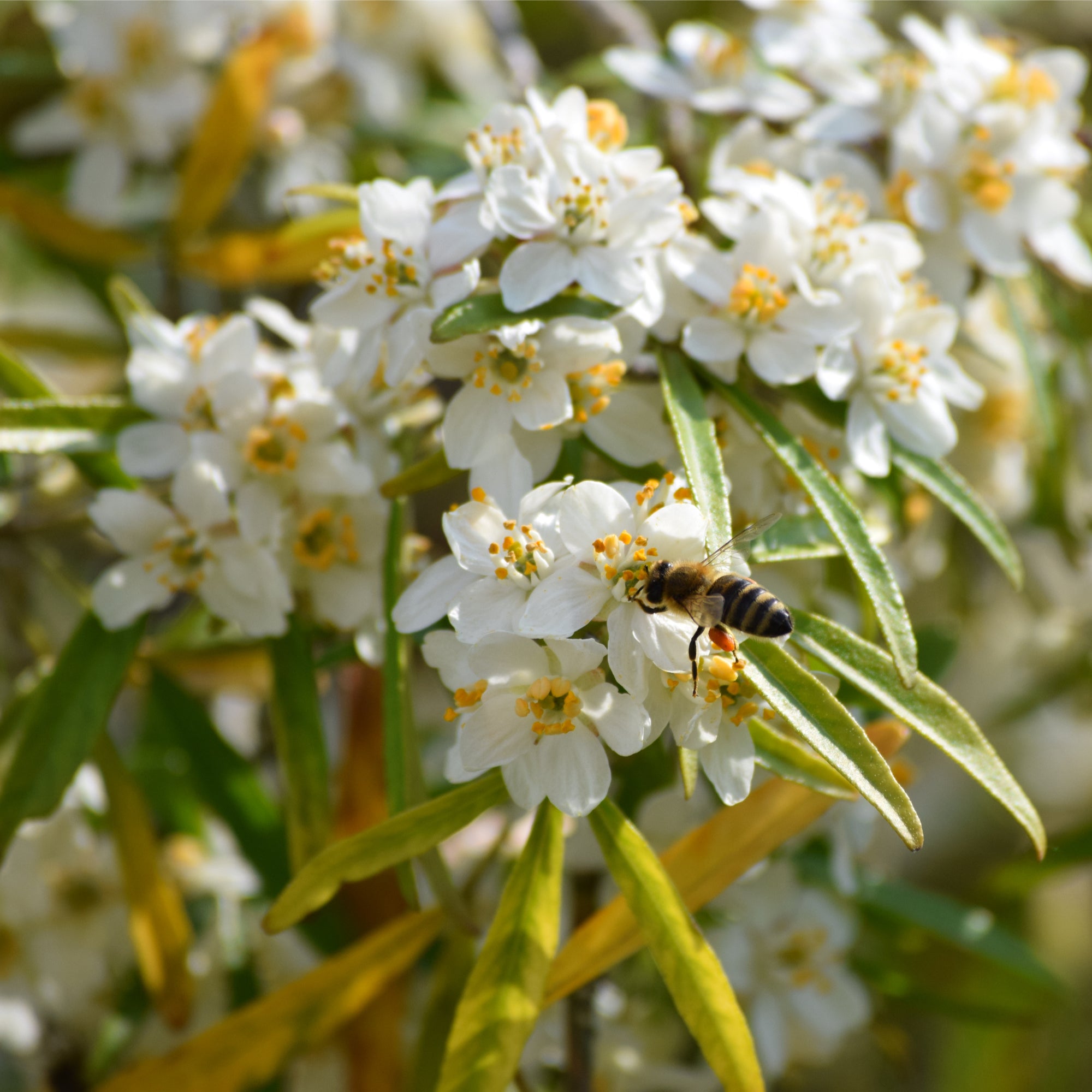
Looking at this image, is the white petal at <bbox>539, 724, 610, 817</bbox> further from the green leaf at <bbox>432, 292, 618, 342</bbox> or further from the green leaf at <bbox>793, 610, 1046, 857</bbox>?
the green leaf at <bbox>432, 292, 618, 342</bbox>

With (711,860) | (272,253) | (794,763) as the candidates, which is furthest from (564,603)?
(272,253)

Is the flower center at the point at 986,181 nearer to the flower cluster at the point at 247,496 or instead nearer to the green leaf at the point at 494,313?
the green leaf at the point at 494,313

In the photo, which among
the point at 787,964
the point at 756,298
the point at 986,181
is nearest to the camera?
the point at 756,298

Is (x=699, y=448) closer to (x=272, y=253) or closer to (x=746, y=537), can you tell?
(x=746, y=537)

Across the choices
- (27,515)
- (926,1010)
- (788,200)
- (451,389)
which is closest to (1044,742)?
(926,1010)

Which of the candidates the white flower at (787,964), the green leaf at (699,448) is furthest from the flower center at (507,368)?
the white flower at (787,964)

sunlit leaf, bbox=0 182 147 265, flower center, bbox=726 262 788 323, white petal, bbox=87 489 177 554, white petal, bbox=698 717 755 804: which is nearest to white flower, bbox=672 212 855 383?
flower center, bbox=726 262 788 323
